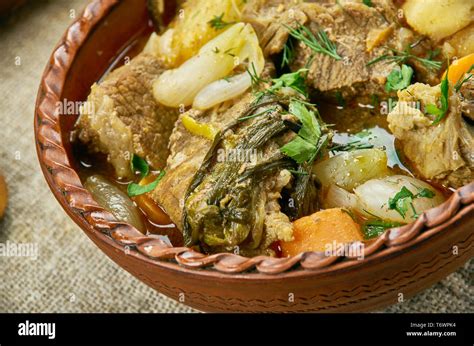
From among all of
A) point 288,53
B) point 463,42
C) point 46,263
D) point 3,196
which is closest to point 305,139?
point 288,53

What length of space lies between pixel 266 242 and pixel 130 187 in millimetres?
784

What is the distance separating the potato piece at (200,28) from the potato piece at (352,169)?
88 cm

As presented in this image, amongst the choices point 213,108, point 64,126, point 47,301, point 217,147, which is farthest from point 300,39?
point 47,301

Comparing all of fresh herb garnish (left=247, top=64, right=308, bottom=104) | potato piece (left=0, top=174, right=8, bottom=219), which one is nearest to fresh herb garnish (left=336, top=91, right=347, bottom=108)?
fresh herb garnish (left=247, top=64, right=308, bottom=104)

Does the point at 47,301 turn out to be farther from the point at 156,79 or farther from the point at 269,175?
the point at 269,175

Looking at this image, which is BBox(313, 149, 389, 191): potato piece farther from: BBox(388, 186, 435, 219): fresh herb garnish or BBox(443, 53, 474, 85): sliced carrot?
BBox(443, 53, 474, 85): sliced carrot

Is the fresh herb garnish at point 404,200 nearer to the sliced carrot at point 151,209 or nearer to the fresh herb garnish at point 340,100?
the fresh herb garnish at point 340,100

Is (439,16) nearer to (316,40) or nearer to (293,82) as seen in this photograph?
(316,40)

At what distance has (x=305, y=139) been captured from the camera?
2873 mm

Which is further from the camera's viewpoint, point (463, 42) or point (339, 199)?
point (463, 42)

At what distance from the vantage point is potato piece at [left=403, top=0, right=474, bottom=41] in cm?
309

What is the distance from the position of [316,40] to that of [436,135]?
808 mm

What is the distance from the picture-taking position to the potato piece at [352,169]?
9.66 ft

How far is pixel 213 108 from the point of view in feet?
10.5
